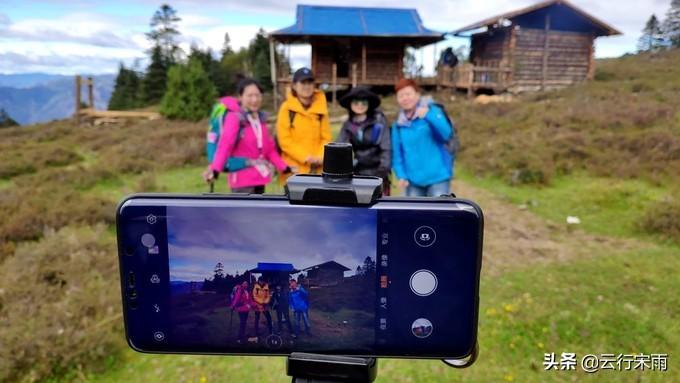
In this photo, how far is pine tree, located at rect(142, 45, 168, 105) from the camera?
4394cm

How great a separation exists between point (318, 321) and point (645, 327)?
13.0 ft

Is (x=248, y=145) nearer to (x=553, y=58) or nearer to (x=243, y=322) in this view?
(x=243, y=322)

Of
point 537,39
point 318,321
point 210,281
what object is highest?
point 537,39

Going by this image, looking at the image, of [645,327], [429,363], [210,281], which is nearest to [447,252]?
[210,281]

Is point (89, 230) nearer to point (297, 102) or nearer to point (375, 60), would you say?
point (297, 102)

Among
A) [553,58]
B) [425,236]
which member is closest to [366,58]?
A: [553,58]

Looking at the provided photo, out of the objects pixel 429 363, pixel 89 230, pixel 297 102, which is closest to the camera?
pixel 429 363

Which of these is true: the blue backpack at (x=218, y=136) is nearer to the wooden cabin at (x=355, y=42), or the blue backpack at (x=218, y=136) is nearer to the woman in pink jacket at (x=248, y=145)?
the woman in pink jacket at (x=248, y=145)

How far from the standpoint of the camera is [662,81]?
18.8 m

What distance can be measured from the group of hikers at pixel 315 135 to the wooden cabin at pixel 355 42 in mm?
21136

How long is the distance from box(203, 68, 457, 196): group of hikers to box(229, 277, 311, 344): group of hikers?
3.30m

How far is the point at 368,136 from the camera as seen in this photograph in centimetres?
473

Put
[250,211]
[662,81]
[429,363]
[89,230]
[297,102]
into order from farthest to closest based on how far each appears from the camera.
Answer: [662,81] → [89,230] → [297,102] → [429,363] → [250,211]

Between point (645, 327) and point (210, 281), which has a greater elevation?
point (210, 281)
